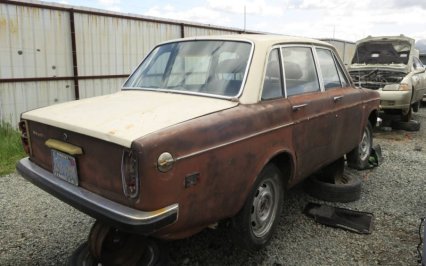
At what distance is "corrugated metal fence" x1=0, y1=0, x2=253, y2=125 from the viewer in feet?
22.6

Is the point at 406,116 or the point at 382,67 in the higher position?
the point at 382,67

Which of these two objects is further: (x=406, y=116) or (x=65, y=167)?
(x=406, y=116)

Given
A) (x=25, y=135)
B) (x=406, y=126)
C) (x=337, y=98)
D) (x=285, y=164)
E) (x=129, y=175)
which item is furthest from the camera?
(x=406, y=126)

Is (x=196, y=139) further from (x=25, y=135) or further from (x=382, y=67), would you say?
(x=382, y=67)

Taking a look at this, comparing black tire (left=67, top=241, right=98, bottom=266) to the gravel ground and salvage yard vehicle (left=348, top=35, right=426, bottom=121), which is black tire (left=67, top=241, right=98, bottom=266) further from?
salvage yard vehicle (left=348, top=35, right=426, bottom=121)

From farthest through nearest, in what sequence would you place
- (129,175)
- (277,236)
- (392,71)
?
(392,71)
(277,236)
(129,175)

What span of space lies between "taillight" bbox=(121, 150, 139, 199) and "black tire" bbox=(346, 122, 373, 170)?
383 cm

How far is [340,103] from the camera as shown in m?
4.40

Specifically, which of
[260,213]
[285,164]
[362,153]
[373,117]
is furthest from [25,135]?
[373,117]

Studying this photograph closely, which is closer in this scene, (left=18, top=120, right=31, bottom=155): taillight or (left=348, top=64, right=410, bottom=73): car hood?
(left=18, top=120, right=31, bottom=155): taillight

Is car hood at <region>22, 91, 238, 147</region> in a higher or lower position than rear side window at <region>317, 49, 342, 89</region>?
lower

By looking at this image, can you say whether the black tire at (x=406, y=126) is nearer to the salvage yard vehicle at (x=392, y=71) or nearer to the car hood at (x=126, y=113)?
the salvage yard vehicle at (x=392, y=71)

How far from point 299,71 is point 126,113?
1.90 meters

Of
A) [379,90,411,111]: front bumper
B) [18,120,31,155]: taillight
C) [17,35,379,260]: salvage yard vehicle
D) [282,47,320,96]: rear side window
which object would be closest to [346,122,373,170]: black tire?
[17,35,379,260]: salvage yard vehicle
